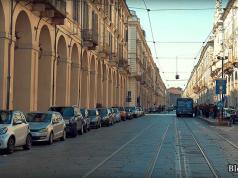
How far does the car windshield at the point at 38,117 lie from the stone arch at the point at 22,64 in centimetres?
739

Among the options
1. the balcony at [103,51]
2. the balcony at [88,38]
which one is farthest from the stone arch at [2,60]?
the balcony at [103,51]

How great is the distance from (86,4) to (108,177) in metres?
35.9

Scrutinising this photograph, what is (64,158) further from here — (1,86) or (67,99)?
(67,99)

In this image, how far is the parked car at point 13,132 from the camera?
54.9 feet

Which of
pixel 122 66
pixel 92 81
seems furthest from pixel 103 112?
pixel 122 66

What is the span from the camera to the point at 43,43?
33.8 m

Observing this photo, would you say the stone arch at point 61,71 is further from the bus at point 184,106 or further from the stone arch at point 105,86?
the bus at point 184,106

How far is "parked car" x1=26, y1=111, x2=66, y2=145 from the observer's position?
20766 mm

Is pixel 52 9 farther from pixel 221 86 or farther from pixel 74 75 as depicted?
pixel 221 86

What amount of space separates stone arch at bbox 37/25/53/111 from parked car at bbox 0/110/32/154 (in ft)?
49.7

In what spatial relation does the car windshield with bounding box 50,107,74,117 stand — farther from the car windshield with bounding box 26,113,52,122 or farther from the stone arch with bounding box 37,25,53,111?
the stone arch with bounding box 37,25,53,111

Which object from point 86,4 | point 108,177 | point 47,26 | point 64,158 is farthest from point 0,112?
point 86,4

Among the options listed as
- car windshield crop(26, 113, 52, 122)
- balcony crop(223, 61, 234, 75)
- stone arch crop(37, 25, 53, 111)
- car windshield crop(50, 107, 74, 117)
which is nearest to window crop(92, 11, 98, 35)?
stone arch crop(37, 25, 53, 111)

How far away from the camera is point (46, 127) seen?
828 inches
